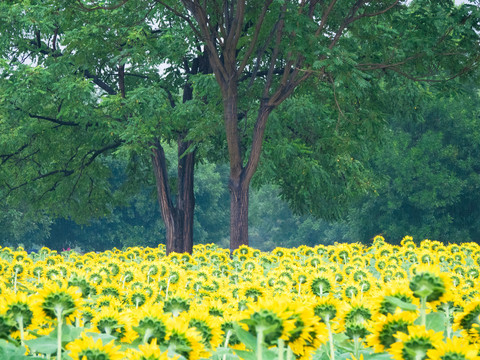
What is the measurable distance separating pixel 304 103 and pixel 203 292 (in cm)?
1333

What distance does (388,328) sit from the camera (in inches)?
107

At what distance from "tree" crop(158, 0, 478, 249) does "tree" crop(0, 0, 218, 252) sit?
1419 mm

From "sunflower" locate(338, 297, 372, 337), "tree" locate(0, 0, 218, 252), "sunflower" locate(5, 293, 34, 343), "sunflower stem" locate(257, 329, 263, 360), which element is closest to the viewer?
"sunflower stem" locate(257, 329, 263, 360)

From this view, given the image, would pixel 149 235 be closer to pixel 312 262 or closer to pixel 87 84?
pixel 87 84

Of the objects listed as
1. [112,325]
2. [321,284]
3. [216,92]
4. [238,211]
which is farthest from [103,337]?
[216,92]

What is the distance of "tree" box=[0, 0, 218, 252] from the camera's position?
660 inches

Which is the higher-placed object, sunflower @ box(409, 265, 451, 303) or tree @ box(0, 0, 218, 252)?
tree @ box(0, 0, 218, 252)

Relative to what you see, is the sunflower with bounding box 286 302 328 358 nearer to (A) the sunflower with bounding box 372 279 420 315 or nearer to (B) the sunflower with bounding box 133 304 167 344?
(B) the sunflower with bounding box 133 304 167 344

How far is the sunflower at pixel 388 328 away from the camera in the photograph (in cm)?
270

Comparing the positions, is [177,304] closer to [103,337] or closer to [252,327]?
[103,337]

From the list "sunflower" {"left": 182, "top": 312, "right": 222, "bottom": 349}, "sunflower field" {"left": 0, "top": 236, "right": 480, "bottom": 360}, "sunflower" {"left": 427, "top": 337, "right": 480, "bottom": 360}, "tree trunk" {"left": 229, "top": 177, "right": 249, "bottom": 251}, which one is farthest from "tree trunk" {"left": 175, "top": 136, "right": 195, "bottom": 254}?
"sunflower" {"left": 427, "top": 337, "right": 480, "bottom": 360}

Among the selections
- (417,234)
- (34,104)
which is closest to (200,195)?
(417,234)

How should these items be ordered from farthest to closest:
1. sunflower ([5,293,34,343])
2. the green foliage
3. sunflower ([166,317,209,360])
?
the green foliage, sunflower ([5,293,34,343]), sunflower ([166,317,209,360])

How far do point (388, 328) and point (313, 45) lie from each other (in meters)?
10.9
